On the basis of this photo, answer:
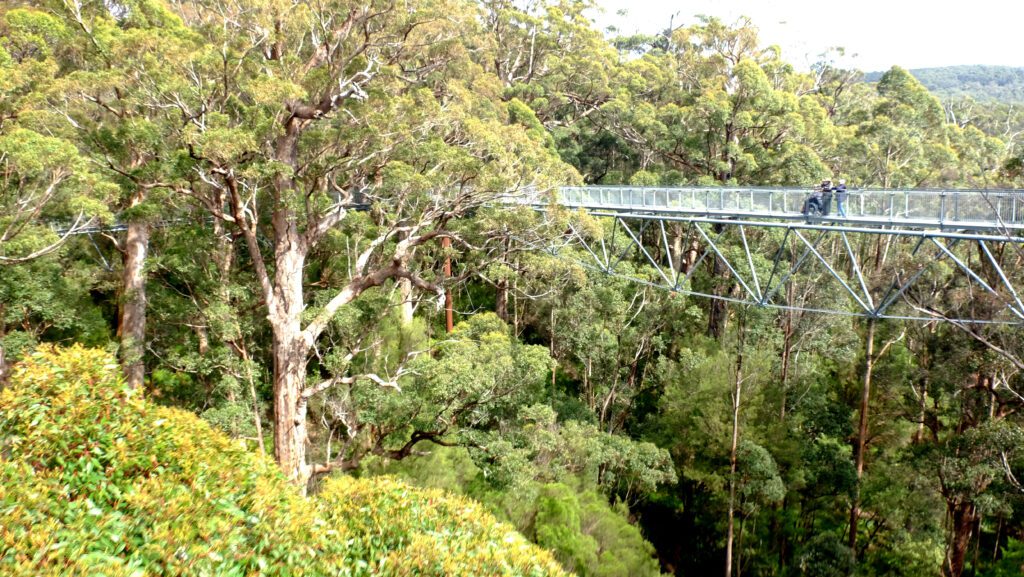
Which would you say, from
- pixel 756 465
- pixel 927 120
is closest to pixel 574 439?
pixel 756 465

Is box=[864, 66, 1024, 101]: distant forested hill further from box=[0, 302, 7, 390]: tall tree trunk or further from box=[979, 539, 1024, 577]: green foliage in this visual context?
box=[0, 302, 7, 390]: tall tree trunk

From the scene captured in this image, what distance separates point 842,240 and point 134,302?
15.0m

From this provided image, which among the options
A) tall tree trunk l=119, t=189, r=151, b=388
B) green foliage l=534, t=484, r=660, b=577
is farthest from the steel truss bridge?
tall tree trunk l=119, t=189, r=151, b=388

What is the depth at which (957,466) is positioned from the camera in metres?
12.6

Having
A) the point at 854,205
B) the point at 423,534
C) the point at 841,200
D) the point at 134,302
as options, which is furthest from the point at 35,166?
the point at 854,205

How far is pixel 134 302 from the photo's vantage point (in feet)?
40.6

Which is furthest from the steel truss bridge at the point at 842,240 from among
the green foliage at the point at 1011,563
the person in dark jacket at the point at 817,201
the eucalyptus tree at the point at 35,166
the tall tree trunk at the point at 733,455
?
the eucalyptus tree at the point at 35,166

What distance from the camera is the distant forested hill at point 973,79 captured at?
99.1m

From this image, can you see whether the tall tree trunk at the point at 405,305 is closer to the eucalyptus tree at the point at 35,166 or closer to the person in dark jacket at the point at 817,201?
the eucalyptus tree at the point at 35,166

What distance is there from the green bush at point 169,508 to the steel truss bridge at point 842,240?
6.34 meters

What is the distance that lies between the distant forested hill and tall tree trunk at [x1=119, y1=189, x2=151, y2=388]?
109 m

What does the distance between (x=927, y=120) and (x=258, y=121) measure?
24.3 metres

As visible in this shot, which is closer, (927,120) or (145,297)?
(145,297)

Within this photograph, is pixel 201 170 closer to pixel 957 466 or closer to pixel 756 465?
pixel 756 465
